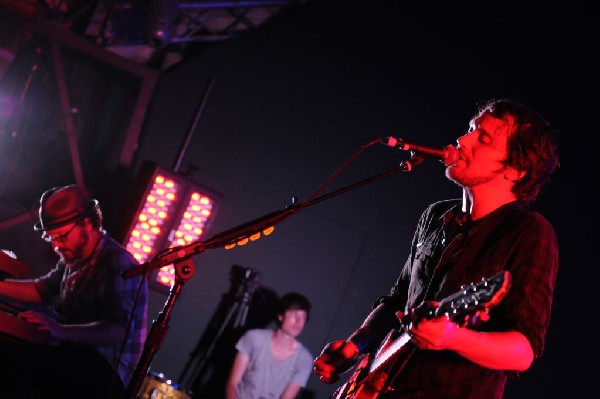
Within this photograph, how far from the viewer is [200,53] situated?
6.79 metres

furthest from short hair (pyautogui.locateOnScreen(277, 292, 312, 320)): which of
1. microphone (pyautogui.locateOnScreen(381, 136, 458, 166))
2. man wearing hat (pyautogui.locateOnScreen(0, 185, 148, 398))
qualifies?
microphone (pyautogui.locateOnScreen(381, 136, 458, 166))

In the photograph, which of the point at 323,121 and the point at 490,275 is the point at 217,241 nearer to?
Answer: the point at 490,275

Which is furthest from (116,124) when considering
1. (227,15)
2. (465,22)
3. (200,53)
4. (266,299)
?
(465,22)

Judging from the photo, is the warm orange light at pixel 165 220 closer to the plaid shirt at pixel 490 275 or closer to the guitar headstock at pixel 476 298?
the plaid shirt at pixel 490 275

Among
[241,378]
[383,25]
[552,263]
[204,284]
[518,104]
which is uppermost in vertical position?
[383,25]

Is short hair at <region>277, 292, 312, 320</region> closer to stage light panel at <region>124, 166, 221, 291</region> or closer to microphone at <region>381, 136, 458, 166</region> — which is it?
stage light panel at <region>124, 166, 221, 291</region>

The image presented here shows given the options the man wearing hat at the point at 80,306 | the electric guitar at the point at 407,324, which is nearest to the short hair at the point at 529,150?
the electric guitar at the point at 407,324

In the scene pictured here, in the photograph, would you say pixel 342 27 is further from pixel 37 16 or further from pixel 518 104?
pixel 518 104

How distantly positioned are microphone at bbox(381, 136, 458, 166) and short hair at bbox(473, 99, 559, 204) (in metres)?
0.20

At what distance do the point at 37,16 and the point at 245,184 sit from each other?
8.50ft

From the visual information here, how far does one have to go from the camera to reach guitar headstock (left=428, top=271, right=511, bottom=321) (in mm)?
1675

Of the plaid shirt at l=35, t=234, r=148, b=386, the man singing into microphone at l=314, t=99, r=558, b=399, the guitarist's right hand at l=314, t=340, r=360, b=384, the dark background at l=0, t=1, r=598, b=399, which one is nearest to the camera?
the man singing into microphone at l=314, t=99, r=558, b=399

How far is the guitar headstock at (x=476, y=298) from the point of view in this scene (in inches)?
65.9

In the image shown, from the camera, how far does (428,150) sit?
7.59 ft
